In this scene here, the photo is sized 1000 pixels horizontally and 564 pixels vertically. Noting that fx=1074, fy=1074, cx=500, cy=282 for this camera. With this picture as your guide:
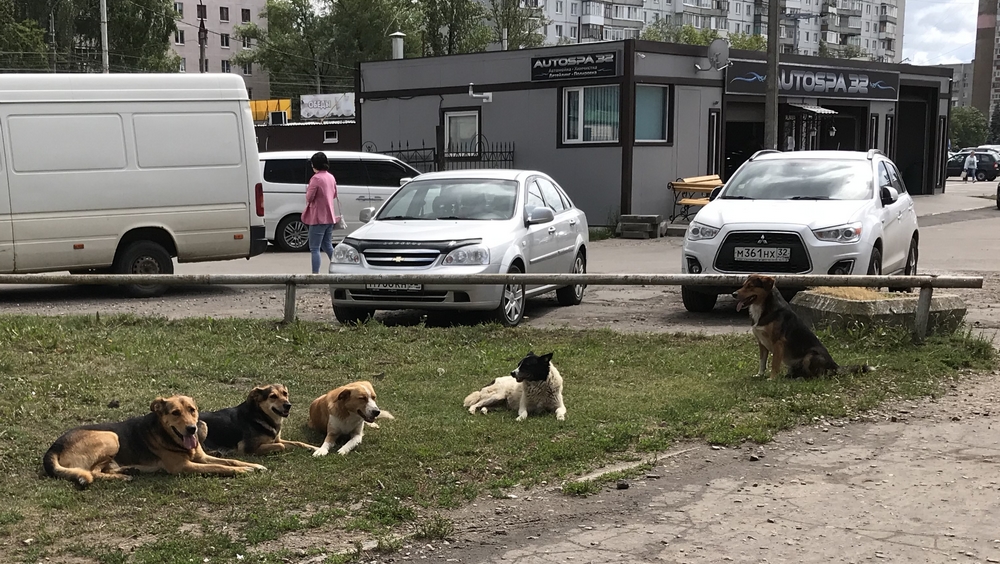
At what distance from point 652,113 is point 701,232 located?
14621 mm

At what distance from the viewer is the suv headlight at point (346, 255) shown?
11.2m

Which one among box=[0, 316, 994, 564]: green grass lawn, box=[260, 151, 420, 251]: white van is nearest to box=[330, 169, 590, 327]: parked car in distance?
box=[0, 316, 994, 564]: green grass lawn

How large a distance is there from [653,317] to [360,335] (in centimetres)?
353

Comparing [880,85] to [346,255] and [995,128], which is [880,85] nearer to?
[346,255]

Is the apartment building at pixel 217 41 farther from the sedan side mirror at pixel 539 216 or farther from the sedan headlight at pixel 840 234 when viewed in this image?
the sedan headlight at pixel 840 234

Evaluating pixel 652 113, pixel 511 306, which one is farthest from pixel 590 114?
pixel 511 306

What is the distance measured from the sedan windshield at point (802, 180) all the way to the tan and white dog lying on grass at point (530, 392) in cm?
615

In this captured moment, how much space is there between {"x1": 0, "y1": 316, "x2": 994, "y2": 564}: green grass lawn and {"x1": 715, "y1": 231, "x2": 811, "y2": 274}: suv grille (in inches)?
70.3

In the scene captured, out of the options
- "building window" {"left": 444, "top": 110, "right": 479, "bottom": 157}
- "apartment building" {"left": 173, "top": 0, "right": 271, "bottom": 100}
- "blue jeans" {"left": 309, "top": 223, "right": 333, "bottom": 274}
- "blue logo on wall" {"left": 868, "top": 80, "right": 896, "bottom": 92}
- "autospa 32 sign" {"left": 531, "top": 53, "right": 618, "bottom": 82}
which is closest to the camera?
"blue jeans" {"left": 309, "top": 223, "right": 333, "bottom": 274}

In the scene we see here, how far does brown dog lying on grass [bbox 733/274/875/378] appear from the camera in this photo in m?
7.83

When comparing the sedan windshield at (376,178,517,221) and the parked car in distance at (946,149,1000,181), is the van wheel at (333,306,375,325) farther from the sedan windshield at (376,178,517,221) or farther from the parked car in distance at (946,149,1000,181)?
the parked car in distance at (946,149,1000,181)

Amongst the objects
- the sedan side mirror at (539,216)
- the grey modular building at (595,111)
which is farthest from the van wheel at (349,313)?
the grey modular building at (595,111)

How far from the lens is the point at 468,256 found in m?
10.9

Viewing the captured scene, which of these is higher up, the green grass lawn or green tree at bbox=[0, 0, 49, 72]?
green tree at bbox=[0, 0, 49, 72]
